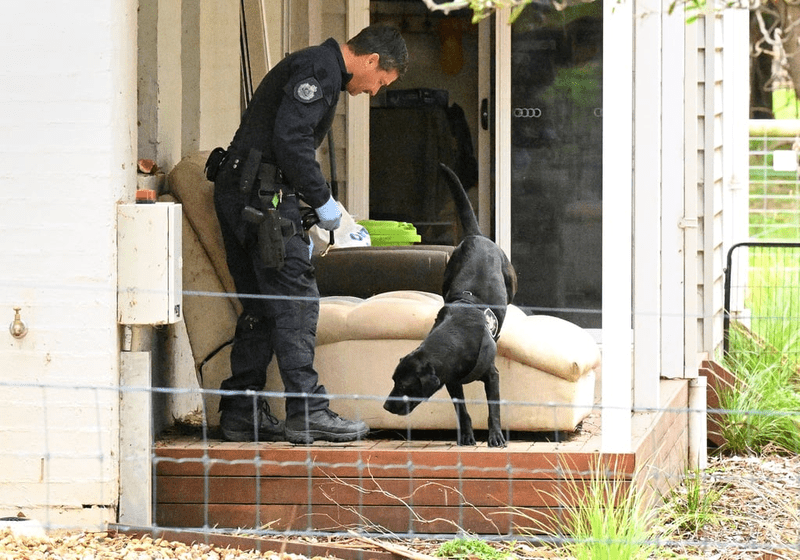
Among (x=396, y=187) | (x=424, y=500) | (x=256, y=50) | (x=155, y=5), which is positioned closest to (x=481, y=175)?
(x=396, y=187)

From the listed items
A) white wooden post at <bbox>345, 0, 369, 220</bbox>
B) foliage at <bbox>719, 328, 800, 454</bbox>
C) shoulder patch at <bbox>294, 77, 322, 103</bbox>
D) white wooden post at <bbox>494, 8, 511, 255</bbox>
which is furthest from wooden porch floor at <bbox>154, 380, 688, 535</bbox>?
white wooden post at <bbox>345, 0, 369, 220</bbox>

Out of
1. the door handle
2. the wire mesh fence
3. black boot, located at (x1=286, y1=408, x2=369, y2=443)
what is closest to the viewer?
black boot, located at (x1=286, y1=408, x2=369, y2=443)

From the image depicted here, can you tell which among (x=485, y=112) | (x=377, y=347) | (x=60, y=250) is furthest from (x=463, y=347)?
(x=485, y=112)

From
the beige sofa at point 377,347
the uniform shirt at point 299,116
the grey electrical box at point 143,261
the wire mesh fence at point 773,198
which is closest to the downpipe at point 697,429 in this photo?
the beige sofa at point 377,347

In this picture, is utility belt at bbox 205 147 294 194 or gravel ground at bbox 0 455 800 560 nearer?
Answer: gravel ground at bbox 0 455 800 560

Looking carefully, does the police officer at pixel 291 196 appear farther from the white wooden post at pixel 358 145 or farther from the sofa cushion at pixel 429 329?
the white wooden post at pixel 358 145

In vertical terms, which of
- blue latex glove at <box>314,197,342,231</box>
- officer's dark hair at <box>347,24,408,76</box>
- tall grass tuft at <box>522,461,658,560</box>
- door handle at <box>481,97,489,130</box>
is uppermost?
door handle at <box>481,97,489,130</box>

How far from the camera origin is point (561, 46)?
28.0 ft

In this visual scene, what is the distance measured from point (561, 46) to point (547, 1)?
0.33 metres

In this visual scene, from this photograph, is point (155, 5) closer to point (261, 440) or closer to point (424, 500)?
point (261, 440)

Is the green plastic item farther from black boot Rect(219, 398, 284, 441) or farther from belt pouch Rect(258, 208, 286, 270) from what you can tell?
belt pouch Rect(258, 208, 286, 270)

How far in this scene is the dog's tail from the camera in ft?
17.8

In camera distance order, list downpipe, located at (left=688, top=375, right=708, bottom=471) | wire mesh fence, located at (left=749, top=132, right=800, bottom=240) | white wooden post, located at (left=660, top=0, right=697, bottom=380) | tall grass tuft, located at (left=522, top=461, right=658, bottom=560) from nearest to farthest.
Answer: tall grass tuft, located at (left=522, top=461, right=658, bottom=560) → white wooden post, located at (left=660, top=0, right=697, bottom=380) → downpipe, located at (left=688, top=375, right=708, bottom=471) → wire mesh fence, located at (left=749, top=132, right=800, bottom=240)

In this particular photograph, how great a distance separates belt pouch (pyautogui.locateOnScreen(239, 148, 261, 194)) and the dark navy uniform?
1.0 inches
